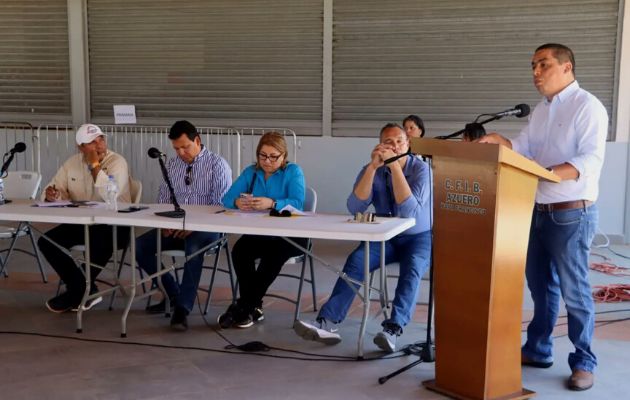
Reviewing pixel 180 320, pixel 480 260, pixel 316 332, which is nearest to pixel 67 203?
pixel 180 320

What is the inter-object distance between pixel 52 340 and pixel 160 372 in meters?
0.89

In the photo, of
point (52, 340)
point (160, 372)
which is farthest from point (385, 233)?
point (52, 340)

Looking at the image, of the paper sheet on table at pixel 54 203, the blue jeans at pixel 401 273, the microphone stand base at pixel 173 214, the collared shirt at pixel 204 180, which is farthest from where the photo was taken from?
the collared shirt at pixel 204 180

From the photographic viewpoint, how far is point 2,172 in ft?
16.3

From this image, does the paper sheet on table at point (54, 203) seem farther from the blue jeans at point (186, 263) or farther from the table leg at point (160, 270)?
the table leg at point (160, 270)

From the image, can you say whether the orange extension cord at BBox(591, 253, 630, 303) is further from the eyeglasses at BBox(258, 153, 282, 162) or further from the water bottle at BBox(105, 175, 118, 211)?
the water bottle at BBox(105, 175, 118, 211)

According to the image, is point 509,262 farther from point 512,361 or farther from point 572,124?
point 572,124

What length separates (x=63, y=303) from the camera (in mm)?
4867

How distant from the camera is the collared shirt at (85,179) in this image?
5121 millimetres

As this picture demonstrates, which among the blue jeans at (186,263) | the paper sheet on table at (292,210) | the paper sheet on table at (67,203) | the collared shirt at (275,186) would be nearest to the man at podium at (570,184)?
the paper sheet on table at (292,210)

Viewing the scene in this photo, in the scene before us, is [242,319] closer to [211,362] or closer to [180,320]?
[180,320]

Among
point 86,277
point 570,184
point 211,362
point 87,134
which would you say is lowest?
point 211,362

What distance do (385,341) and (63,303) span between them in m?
2.20

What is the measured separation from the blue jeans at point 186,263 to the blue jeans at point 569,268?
6.41ft
